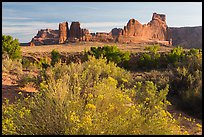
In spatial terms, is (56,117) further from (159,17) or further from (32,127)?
(159,17)

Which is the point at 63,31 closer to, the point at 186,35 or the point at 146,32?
the point at 146,32

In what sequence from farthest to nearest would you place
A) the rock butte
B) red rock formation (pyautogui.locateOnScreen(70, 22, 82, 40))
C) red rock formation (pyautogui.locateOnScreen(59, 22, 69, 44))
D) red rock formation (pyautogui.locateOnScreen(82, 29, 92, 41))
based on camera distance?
red rock formation (pyautogui.locateOnScreen(70, 22, 82, 40)) < red rock formation (pyautogui.locateOnScreen(59, 22, 69, 44)) < the rock butte < red rock formation (pyautogui.locateOnScreen(82, 29, 92, 41))

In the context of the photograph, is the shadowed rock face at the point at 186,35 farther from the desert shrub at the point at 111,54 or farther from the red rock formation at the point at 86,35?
the desert shrub at the point at 111,54

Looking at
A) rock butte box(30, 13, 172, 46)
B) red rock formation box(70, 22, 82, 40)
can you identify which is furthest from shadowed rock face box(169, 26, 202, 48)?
red rock formation box(70, 22, 82, 40)

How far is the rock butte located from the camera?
67750mm

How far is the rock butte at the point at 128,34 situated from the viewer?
222 feet

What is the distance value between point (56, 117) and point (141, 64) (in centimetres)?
2182

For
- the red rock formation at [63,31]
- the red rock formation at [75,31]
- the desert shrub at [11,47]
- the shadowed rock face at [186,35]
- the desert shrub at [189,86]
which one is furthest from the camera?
the shadowed rock face at [186,35]

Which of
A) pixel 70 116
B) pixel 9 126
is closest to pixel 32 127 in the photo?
pixel 9 126

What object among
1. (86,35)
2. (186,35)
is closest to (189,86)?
(86,35)

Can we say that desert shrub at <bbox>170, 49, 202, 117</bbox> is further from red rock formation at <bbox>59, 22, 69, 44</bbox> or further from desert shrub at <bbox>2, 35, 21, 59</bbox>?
red rock formation at <bbox>59, 22, 69, 44</bbox>

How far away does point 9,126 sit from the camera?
13.4 ft

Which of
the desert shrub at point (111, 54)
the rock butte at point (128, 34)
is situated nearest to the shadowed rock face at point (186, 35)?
the rock butte at point (128, 34)

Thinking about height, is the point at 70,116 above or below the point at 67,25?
below
